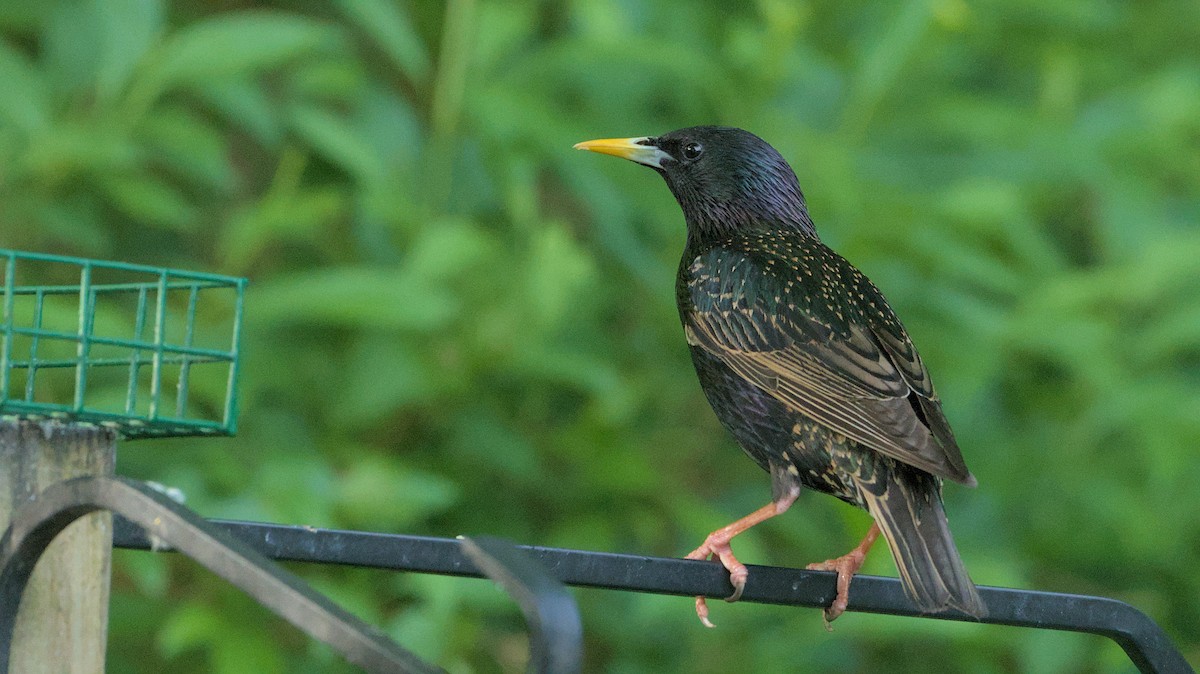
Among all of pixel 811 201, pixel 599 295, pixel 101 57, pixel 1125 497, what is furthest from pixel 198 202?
pixel 1125 497

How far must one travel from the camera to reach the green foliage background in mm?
3939

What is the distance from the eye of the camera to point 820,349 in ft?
9.86

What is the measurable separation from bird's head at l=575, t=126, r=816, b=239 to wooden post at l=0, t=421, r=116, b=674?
70.0 inches

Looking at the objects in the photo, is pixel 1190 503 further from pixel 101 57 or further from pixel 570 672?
pixel 570 672

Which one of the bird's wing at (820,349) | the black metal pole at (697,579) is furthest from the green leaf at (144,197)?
the black metal pole at (697,579)

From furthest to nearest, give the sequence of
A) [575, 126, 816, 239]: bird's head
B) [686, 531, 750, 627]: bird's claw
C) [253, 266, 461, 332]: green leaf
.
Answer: [253, 266, 461, 332]: green leaf
[575, 126, 816, 239]: bird's head
[686, 531, 750, 627]: bird's claw

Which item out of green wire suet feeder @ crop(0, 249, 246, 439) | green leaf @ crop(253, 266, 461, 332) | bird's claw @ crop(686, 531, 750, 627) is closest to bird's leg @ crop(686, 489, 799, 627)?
bird's claw @ crop(686, 531, 750, 627)

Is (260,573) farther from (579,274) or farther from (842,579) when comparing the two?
(579,274)

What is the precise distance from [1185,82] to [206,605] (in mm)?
3408

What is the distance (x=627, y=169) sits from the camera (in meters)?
4.57

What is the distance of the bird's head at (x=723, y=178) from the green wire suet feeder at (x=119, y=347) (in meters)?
1.07

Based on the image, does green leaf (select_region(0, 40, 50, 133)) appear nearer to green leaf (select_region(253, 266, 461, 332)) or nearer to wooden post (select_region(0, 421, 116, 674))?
green leaf (select_region(253, 266, 461, 332))

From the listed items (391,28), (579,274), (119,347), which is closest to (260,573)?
(119,347)

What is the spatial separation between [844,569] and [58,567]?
55.6 inches
